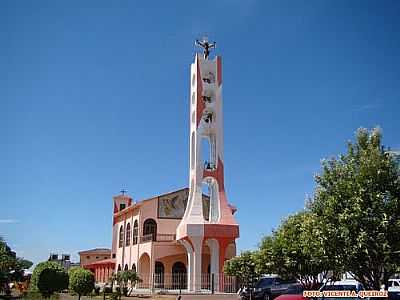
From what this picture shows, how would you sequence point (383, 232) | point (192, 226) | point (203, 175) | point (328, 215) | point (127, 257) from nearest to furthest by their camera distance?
point (383, 232) → point (328, 215) → point (192, 226) → point (203, 175) → point (127, 257)

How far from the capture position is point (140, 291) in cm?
4544

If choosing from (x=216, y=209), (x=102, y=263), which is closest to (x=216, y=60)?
(x=216, y=209)

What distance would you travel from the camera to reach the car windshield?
29.2m

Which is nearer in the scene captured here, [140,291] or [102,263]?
[140,291]

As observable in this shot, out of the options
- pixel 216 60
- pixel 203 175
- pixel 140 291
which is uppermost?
pixel 216 60

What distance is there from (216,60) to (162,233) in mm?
17575

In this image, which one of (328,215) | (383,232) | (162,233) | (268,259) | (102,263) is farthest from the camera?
(102,263)

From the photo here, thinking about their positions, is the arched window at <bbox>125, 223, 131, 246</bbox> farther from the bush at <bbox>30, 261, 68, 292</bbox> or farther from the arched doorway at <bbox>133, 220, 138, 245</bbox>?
the bush at <bbox>30, 261, 68, 292</bbox>

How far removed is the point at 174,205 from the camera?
4994cm

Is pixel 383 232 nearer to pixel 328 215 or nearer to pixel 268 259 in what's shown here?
pixel 328 215

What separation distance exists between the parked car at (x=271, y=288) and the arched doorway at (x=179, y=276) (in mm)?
14734

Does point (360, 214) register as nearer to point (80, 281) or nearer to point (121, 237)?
point (80, 281)

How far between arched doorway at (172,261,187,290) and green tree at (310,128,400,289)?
30.1m

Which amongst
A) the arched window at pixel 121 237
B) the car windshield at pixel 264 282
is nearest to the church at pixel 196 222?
the arched window at pixel 121 237
